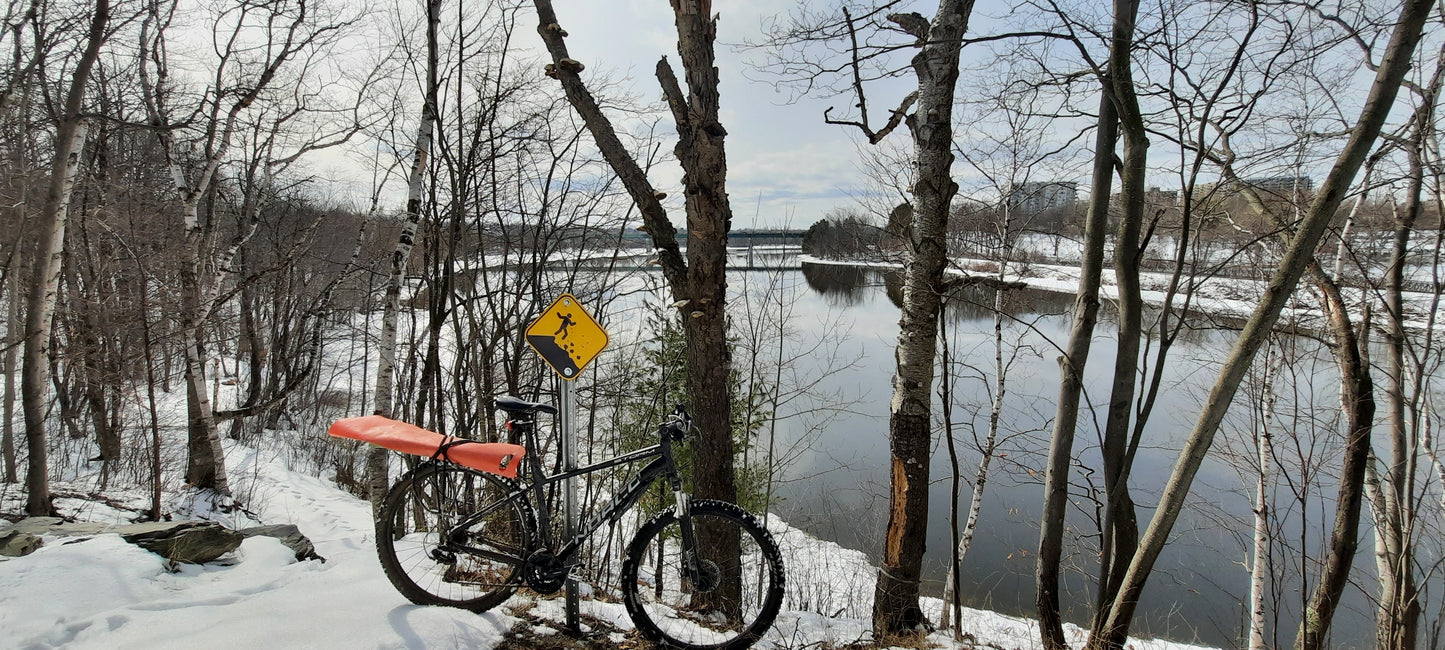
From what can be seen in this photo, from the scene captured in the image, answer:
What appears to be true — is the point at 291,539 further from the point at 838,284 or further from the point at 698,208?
the point at 838,284

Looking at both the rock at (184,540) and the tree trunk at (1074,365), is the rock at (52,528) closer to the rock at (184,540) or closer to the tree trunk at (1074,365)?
the rock at (184,540)

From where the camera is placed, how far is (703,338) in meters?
3.83

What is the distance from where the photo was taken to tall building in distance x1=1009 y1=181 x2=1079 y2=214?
9.04m

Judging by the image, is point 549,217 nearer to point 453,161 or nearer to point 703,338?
point 453,161

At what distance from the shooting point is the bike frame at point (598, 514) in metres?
2.45

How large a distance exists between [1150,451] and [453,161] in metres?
13.8

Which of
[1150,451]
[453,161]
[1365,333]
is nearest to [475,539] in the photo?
[453,161]

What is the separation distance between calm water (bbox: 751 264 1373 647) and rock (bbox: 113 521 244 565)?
6.15 meters

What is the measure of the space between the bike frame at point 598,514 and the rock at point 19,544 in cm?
241

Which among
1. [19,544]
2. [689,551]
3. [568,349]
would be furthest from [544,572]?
[19,544]

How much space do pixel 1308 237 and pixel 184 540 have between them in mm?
5939

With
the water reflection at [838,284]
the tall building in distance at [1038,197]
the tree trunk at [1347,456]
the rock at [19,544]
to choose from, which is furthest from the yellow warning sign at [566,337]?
the water reflection at [838,284]

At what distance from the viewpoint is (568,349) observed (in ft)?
8.34

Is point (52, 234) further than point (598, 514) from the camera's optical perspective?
Yes
